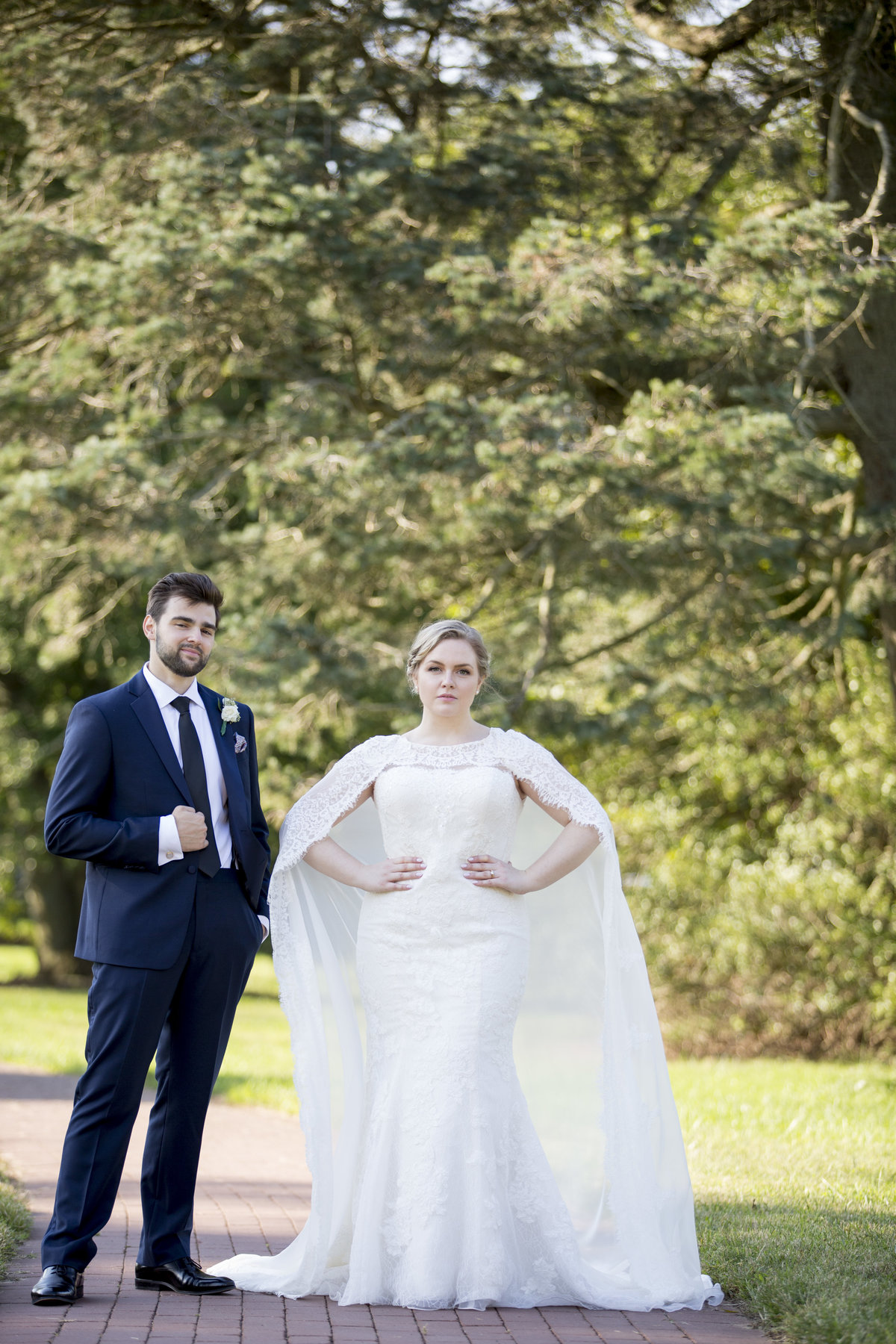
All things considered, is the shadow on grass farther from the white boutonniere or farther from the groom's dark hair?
the groom's dark hair

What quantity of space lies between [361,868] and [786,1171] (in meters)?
3.10

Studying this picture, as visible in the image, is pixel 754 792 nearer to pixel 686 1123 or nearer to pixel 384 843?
pixel 686 1123

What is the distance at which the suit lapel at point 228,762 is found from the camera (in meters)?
4.41

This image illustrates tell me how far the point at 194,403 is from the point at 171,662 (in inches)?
294

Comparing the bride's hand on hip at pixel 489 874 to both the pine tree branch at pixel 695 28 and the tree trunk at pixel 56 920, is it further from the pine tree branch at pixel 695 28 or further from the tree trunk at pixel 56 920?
the tree trunk at pixel 56 920

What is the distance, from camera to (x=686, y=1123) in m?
7.79

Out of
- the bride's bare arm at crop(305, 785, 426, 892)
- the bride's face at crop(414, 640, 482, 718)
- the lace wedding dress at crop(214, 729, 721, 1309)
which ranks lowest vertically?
the lace wedding dress at crop(214, 729, 721, 1309)

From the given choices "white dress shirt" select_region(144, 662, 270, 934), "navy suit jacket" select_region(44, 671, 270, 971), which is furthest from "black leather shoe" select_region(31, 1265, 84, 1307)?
"white dress shirt" select_region(144, 662, 270, 934)

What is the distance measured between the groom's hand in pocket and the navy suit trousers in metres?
0.17

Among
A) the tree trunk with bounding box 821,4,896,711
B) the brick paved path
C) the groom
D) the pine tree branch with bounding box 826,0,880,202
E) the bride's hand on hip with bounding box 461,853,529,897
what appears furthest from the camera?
the tree trunk with bounding box 821,4,896,711

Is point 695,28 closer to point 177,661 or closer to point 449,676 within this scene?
point 449,676

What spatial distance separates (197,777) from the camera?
4.34m

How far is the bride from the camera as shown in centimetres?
436

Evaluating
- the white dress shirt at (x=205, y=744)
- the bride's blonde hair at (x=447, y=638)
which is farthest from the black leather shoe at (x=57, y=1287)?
the bride's blonde hair at (x=447, y=638)
